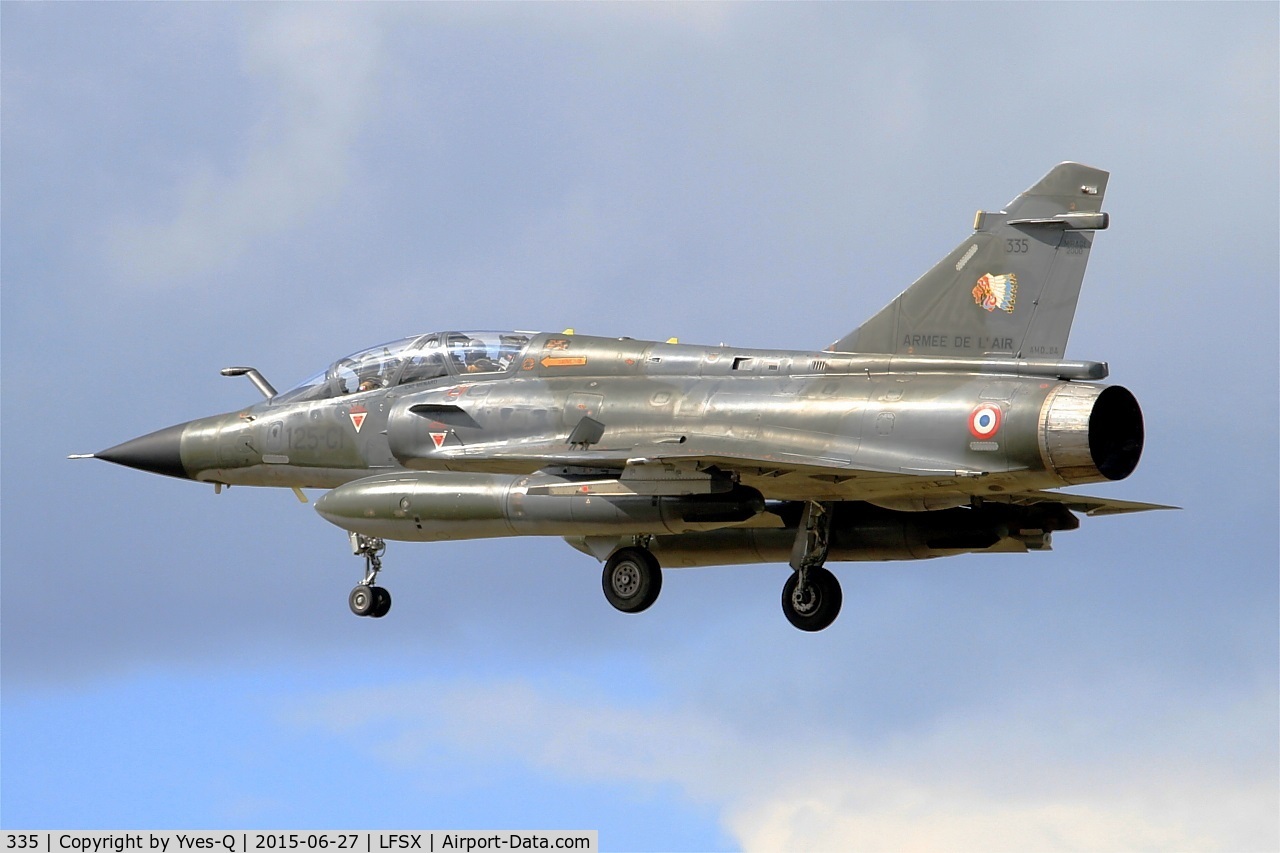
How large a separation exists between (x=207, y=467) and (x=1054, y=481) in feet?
37.5

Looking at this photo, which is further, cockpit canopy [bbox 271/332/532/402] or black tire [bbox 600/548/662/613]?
cockpit canopy [bbox 271/332/532/402]

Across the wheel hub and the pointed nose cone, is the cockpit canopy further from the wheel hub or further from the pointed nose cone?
the wheel hub

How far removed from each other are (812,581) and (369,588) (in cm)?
545

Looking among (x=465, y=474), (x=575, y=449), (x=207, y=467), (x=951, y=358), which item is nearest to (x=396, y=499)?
(x=465, y=474)

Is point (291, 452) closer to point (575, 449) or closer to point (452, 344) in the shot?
point (452, 344)

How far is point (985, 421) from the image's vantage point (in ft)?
62.6

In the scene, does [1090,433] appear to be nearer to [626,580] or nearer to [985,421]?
[985,421]

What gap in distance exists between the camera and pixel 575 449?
21500 mm

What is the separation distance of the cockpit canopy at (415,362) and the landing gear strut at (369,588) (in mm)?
1911

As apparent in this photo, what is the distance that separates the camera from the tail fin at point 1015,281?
20172 mm

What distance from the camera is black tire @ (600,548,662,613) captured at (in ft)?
74.4

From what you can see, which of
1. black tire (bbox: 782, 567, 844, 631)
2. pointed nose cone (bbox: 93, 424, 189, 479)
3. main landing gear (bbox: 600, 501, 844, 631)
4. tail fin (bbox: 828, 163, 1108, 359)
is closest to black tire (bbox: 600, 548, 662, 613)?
main landing gear (bbox: 600, 501, 844, 631)

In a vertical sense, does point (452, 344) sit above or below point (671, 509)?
above

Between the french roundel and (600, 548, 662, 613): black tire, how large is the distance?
499 cm
